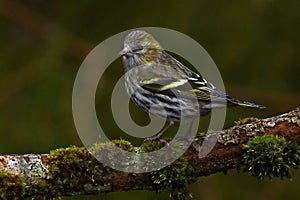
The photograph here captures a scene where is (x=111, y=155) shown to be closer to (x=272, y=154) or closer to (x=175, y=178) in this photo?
(x=175, y=178)

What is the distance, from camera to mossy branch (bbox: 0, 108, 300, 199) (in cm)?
332

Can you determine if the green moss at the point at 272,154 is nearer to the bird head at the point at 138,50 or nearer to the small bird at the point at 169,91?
the small bird at the point at 169,91

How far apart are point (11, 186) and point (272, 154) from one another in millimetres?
1262

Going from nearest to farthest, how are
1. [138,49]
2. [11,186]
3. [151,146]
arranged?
1. [11,186]
2. [151,146]
3. [138,49]

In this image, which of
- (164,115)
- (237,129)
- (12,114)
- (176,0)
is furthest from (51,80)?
(237,129)

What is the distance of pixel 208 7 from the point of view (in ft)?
19.2

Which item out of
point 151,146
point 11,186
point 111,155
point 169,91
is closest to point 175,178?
point 151,146

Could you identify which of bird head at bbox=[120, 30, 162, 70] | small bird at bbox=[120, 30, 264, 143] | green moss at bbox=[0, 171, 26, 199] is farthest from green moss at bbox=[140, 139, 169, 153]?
bird head at bbox=[120, 30, 162, 70]

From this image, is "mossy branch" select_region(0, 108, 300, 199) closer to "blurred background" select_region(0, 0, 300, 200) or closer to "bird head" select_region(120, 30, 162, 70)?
"bird head" select_region(120, 30, 162, 70)

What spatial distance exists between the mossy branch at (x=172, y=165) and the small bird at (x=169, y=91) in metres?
0.35

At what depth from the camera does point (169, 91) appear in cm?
392

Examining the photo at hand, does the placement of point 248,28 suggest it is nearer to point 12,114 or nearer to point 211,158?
point 12,114

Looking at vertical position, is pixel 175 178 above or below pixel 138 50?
below

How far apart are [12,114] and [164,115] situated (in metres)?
2.18
